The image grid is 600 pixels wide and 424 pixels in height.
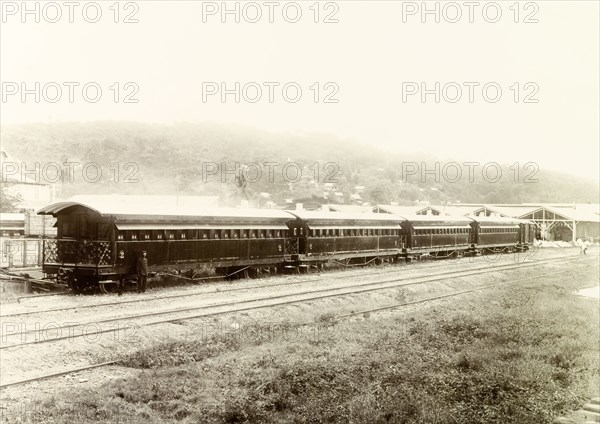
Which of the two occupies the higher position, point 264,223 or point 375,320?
point 264,223

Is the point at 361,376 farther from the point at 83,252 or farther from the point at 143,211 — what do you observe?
the point at 143,211

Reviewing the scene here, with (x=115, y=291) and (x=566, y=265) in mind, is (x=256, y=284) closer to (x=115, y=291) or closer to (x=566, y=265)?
(x=115, y=291)

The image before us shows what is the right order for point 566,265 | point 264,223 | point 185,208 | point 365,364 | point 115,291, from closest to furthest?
point 365,364
point 115,291
point 185,208
point 264,223
point 566,265

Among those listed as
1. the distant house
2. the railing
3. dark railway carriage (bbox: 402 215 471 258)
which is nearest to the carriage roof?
the railing

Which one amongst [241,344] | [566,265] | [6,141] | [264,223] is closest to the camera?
[241,344]

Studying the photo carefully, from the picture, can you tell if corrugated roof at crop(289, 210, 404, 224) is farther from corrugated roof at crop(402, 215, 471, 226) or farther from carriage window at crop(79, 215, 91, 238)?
carriage window at crop(79, 215, 91, 238)

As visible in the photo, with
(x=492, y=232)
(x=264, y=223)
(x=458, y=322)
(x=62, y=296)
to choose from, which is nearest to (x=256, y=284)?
(x=264, y=223)

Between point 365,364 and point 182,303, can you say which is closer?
point 365,364
